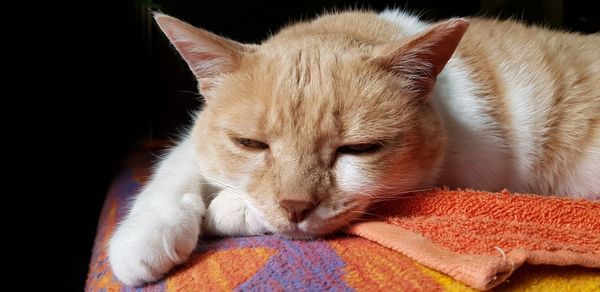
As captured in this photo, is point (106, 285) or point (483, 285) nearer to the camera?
point (483, 285)

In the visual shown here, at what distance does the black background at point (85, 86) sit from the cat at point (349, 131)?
802mm

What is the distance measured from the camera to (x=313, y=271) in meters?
0.89

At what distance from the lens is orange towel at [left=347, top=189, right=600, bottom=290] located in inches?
32.4

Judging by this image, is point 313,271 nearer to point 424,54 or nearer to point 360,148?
point 360,148

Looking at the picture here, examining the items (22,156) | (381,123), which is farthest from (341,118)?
(22,156)

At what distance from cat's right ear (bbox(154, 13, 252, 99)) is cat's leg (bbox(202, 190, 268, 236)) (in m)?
0.33

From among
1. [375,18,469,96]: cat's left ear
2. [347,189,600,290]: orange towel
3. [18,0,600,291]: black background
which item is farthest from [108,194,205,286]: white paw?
[18,0,600,291]: black background

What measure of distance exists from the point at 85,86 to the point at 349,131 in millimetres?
1697

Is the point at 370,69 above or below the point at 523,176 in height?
above

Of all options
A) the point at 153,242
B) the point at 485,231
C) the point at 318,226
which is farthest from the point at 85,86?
the point at 485,231

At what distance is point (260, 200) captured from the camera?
1047mm

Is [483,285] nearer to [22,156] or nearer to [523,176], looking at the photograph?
[523,176]

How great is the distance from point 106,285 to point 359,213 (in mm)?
531

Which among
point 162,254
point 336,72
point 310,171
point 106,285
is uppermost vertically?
point 336,72
